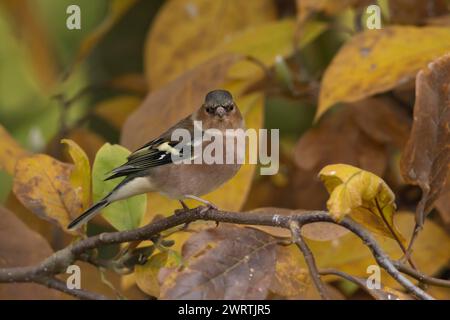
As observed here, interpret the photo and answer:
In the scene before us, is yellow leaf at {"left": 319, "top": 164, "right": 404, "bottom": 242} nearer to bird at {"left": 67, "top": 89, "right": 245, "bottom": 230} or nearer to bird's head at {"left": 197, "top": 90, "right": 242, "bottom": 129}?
bird at {"left": 67, "top": 89, "right": 245, "bottom": 230}

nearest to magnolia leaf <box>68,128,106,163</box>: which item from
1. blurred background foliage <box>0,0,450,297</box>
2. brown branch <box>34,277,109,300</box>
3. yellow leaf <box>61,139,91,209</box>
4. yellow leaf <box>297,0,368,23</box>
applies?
blurred background foliage <box>0,0,450,297</box>

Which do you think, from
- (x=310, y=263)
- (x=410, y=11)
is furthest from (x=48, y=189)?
(x=410, y=11)

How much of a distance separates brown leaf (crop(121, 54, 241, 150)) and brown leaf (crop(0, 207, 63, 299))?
45 centimetres

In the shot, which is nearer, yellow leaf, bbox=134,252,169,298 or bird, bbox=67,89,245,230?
yellow leaf, bbox=134,252,169,298

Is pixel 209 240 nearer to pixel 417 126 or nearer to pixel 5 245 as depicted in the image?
pixel 417 126

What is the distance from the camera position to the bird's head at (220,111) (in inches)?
99.2

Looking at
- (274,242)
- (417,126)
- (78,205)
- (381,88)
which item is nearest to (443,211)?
(381,88)

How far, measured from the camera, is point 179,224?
1842 mm

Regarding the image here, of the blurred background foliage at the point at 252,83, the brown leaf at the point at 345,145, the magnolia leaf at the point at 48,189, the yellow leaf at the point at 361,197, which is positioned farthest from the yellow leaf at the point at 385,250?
the magnolia leaf at the point at 48,189

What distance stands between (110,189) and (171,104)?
477 millimetres

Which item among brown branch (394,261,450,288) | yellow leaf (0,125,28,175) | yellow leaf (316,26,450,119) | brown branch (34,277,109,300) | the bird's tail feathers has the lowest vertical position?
brown branch (34,277,109,300)

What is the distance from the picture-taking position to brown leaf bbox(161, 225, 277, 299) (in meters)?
1.54

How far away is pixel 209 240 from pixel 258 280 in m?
0.15

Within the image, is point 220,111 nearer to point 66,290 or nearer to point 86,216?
point 86,216
